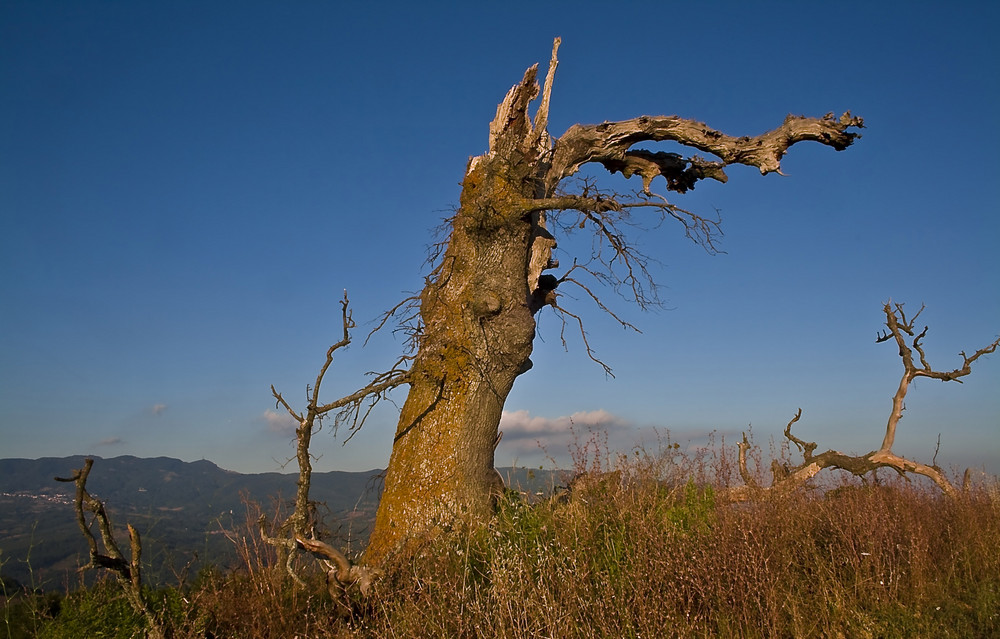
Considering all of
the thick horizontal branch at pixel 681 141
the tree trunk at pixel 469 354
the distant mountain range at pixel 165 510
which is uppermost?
the thick horizontal branch at pixel 681 141

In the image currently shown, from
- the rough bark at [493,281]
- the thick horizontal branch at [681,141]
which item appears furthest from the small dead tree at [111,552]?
the thick horizontal branch at [681,141]

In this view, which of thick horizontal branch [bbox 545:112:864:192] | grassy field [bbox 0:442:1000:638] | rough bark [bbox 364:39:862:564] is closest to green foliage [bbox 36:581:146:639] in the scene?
grassy field [bbox 0:442:1000:638]

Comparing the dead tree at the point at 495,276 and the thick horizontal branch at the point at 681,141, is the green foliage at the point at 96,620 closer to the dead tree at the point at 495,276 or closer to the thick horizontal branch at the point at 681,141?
the dead tree at the point at 495,276

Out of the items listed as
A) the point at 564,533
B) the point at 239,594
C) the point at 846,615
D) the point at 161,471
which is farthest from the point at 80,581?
the point at 161,471

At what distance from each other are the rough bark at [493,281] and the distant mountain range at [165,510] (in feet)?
2.58

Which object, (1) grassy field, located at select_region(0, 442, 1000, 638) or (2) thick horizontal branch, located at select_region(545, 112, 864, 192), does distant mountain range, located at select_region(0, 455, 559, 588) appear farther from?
(2) thick horizontal branch, located at select_region(545, 112, 864, 192)

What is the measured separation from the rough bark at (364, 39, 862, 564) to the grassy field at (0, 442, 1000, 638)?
799mm

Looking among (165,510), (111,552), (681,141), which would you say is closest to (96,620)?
(111,552)

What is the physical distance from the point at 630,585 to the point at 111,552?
373 cm

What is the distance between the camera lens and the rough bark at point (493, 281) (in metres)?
7.07

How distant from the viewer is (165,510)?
58969mm

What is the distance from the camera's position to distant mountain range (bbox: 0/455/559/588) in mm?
5359

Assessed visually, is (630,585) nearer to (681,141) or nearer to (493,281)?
(493,281)

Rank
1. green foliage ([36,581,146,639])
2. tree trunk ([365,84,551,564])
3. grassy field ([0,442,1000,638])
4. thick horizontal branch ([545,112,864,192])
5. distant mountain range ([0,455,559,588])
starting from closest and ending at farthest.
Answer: grassy field ([0,442,1000,638]) < green foliage ([36,581,146,639]) < distant mountain range ([0,455,559,588]) < tree trunk ([365,84,551,564]) < thick horizontal branch ([545,112,864,192])
